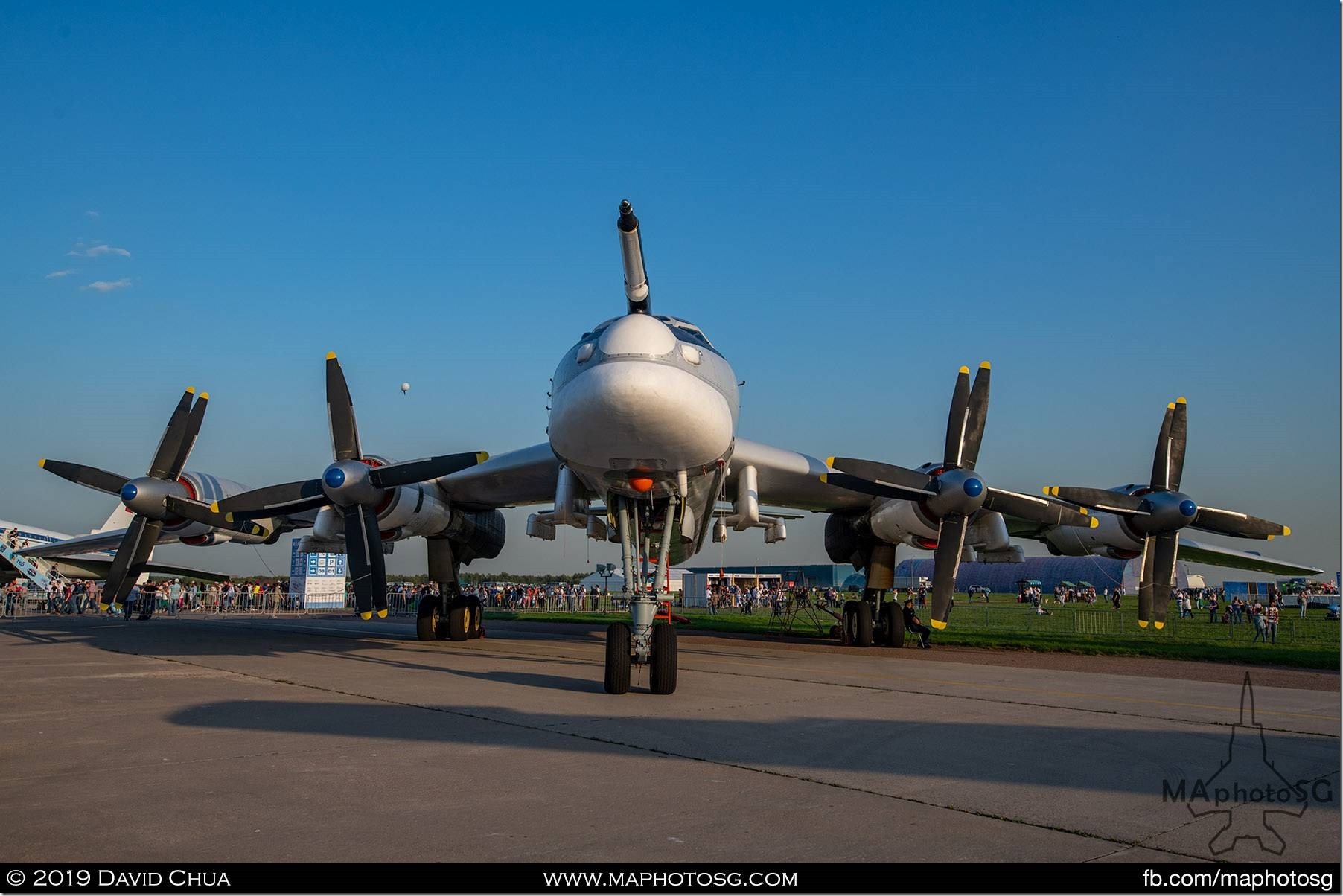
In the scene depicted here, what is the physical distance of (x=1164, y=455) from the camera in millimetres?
15641

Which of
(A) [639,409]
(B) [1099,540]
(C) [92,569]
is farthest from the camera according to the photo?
(C) [92,569]

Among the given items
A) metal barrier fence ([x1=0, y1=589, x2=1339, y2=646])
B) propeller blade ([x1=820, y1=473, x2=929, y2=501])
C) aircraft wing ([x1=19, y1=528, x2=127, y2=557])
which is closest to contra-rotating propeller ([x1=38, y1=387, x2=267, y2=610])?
metal barrier fence ([x1=0, y1=589, x2=1339, y2=646])

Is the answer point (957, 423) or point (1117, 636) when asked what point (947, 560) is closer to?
point (957, 423)

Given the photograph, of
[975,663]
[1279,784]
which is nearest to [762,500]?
[975,663]

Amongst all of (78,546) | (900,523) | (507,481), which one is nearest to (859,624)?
(900,523)

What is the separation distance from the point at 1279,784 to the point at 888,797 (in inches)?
104

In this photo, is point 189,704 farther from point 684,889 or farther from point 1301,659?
point 1301,659

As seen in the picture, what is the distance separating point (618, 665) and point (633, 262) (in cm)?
456

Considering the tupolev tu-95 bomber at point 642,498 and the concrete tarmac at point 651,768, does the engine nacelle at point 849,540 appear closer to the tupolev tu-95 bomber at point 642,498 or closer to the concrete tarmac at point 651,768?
the tupolev tu-95 bomber at point 642,498

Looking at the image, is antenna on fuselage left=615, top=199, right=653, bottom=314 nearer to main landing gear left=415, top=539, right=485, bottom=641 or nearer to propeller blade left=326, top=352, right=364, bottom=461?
propeller blade left=326, top=352, right=364, bottom=461

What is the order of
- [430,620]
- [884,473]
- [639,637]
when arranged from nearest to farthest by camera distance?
[639,637] → [884,473] → [430,620]

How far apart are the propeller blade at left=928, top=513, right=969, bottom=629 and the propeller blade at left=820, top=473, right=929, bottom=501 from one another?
2.24ft

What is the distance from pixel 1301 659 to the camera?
15.9 meters

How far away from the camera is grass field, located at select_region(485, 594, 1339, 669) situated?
16938 mm
